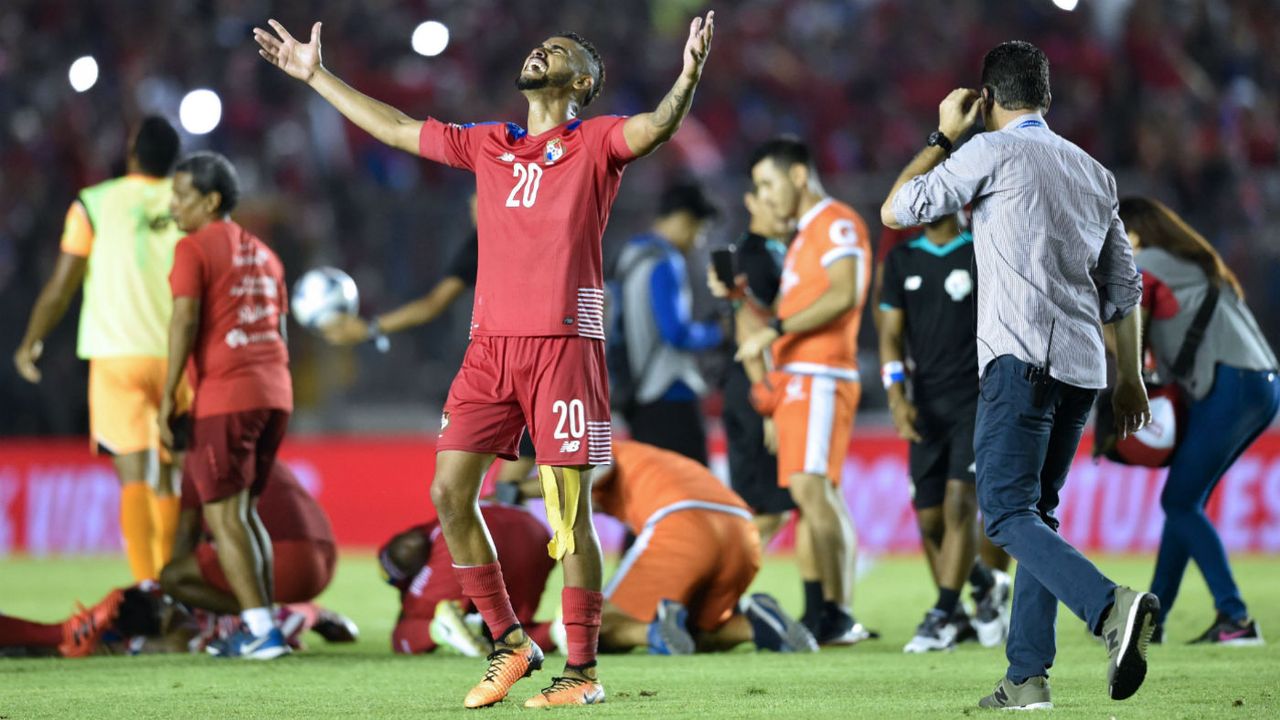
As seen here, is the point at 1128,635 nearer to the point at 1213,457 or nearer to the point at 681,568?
the point at 681,568

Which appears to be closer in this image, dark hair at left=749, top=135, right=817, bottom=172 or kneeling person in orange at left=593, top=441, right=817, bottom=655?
kneeling person in orange at left=593, top=441, right=817, bottom=655

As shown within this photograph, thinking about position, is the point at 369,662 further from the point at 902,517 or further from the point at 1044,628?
the point at 902,517

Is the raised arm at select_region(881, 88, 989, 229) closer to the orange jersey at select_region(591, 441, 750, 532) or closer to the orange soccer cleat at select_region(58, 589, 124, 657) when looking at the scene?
the orange jersey at select_region(591, 441, 750, 532)

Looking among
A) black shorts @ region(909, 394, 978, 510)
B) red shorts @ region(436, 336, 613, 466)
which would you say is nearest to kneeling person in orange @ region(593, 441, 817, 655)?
black shorts @ region(909, 394, 978, 510)

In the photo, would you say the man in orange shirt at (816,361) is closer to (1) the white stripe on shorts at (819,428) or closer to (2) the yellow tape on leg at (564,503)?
(1) the white stripe on shorts at (819,428)

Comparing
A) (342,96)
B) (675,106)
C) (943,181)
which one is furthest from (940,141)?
(342,96)

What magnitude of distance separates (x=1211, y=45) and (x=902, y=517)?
293 inches

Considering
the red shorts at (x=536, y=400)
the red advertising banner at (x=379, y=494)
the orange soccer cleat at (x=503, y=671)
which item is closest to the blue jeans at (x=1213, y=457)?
the red shorts at (x=536, y=400)

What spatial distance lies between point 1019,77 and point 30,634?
5363mm

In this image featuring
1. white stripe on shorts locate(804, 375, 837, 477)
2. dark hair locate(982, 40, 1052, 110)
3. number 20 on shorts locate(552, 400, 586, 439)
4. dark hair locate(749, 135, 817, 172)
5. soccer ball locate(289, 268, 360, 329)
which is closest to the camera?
dark hair locate(982, 40, 1052, 110)

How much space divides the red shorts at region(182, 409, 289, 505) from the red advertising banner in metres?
6.65

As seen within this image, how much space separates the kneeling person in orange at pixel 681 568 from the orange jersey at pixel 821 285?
0.93 m

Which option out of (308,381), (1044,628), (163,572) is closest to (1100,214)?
(1044,628)

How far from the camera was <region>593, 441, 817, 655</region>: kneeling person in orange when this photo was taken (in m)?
7.93
